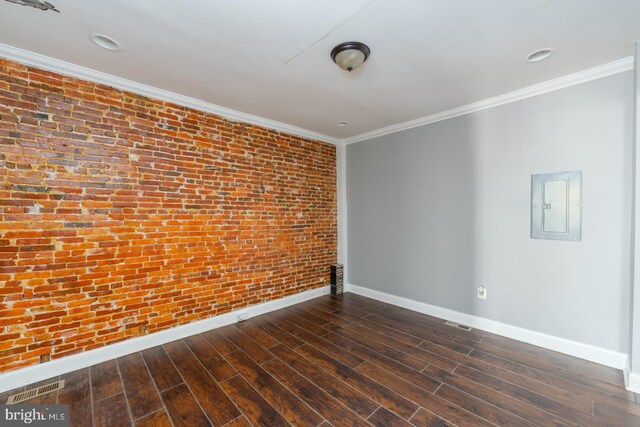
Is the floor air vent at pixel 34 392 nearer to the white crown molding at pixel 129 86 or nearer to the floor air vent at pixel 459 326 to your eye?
the white crown molding at pixel 129 86

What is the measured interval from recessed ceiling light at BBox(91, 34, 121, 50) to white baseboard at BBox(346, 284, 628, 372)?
420 cm

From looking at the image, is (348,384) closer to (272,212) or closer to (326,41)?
(272,212)

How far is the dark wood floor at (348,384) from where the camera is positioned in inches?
72.7

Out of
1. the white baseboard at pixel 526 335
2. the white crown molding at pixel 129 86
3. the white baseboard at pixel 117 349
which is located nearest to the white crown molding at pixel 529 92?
the white crown molding at pixel 129 86

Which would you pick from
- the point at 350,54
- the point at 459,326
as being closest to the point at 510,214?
the point at 459,326

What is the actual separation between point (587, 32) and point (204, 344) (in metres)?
4.26

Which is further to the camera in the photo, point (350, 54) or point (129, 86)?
point (129, 86)

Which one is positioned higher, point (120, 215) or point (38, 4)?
point (38, 4)

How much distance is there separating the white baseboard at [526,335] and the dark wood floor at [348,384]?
3.6 inches

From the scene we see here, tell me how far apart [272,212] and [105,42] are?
2.41 meters

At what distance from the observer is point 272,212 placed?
151 inches

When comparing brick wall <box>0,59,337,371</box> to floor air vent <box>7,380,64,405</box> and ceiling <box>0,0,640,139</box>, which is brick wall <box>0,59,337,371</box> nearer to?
floor air vent <box>7,380,64,405</box>

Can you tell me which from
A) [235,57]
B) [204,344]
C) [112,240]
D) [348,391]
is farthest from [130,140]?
[348,391]

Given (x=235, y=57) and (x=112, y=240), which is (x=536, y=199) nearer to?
(x=235, y=57)
